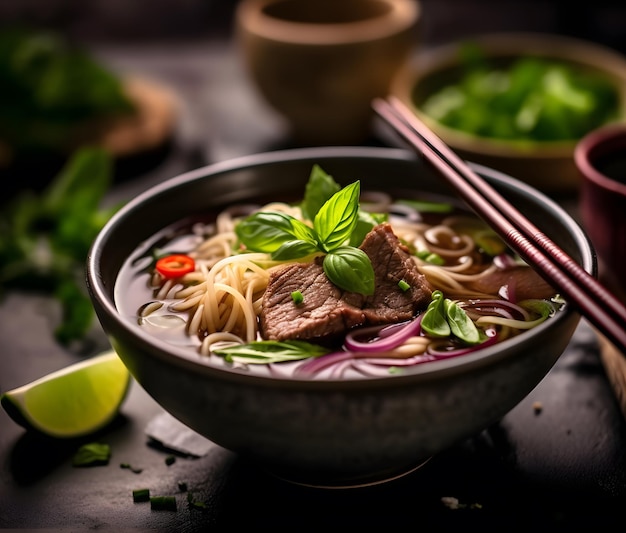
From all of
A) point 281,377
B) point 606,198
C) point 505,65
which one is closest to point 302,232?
point 281,377

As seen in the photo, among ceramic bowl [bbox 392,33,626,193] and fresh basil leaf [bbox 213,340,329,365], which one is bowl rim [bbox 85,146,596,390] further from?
ceramic bowl [bbox 392,33,626,193]

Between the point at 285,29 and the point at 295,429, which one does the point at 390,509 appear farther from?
the point at 285,29

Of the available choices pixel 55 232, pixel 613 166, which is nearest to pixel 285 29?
pixel 55 232

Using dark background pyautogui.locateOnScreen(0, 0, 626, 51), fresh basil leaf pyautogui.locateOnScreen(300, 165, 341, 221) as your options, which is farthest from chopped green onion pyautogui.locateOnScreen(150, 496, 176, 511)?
dark background pyautogui.locateOnScreen(0, 0, 626, 51)

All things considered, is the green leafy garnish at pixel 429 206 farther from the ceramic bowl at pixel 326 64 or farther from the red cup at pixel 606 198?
the ceramic bowl at pixel 326 64

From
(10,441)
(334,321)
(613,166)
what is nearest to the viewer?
(334,321)

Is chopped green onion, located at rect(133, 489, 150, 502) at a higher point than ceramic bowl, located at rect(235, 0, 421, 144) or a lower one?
lower
